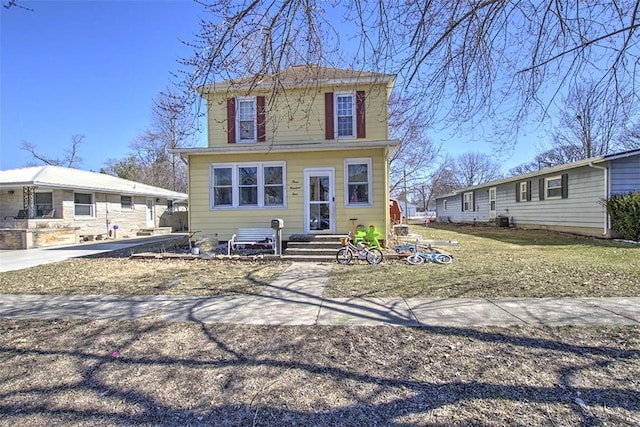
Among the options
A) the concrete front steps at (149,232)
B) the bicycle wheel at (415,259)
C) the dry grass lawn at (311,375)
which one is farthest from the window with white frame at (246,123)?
the concrete front steps at (149,232)

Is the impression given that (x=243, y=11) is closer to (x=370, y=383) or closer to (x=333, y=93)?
(x=370, y=383)

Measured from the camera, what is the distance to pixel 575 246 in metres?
11.2

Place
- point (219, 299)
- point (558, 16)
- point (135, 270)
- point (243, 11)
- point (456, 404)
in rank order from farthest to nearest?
point (135, 270) → point (219, 299) → point (558, 16) → point (243, 11) → point (456, 404)

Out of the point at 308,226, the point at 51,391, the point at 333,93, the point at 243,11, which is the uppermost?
the point at 333,93

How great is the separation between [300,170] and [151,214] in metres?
16.4

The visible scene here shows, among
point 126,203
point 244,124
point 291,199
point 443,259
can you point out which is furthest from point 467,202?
point 126,203

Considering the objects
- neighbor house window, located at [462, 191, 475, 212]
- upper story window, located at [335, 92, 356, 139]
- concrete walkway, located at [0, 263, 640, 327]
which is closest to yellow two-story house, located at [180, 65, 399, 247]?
upper story window, located at [335, 92, 356, 139]

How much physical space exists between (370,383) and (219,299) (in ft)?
10.7

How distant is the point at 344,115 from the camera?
11758mm

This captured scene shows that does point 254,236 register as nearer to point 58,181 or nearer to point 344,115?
point 344,115

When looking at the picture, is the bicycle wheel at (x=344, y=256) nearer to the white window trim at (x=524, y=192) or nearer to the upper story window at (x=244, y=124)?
the upper story window at (x=244, y=124)

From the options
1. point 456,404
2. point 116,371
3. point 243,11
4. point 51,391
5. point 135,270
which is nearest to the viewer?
point 456,404

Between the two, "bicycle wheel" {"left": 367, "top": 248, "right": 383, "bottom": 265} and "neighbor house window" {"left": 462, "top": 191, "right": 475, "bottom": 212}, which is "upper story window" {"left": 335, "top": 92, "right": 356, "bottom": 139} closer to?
"bicycle wheel" {"left": 367, "top": 248, "right": 383, "bottom": 265}

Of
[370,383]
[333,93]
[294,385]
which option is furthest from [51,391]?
[333,93]
